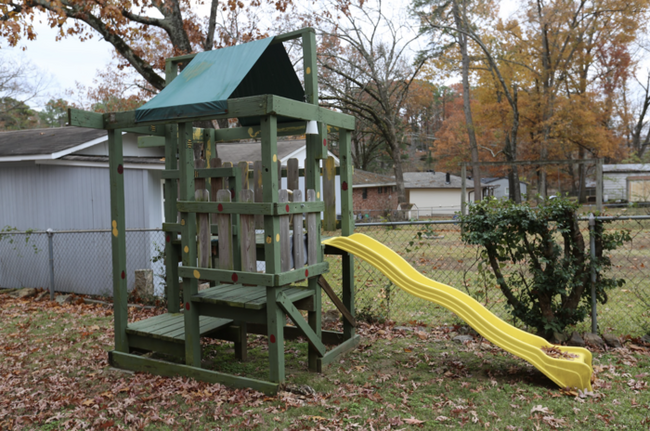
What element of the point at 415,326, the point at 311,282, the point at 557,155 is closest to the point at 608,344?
the point at 415,326

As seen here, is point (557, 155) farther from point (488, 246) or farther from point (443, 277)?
point (488, 246)

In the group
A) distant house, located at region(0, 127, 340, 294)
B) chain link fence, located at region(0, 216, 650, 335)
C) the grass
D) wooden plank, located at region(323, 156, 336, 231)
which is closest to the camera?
the grass

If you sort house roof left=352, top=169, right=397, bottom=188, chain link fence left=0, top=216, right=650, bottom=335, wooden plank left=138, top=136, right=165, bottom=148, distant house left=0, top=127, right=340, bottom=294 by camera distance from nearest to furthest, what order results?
wooden plank left=138, top=136, right=165, bottom=148, chain link fence left=0, top=216, right=650, bottom=335, distant house left=0, top=127, right=340, bottom=294, house roof left=352, top=169, right=397, bottom=188

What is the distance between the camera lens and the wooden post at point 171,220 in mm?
5422

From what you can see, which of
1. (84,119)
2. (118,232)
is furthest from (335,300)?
(84,119)

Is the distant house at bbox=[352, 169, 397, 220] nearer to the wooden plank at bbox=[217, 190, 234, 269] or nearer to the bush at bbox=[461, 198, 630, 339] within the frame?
the bush at bbox=[461, 198, 630, 339]

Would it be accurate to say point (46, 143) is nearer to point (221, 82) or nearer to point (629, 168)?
point (221, 82)

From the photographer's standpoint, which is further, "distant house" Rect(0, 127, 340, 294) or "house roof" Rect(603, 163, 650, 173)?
"house roof" Rect(603, 163, 650, 173)

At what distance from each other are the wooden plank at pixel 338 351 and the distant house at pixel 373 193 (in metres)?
25.2

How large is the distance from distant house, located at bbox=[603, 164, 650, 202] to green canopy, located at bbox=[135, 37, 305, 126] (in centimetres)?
3266

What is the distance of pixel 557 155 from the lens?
103 ft

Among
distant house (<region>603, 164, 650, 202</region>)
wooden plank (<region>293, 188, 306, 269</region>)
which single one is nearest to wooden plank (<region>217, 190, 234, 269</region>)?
wooden plank (<region>293, 188, 306, 269</region>)

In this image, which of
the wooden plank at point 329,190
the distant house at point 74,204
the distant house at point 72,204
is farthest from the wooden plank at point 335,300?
the distant house at point 72,204

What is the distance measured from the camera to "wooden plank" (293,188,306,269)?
4410 millimetres
